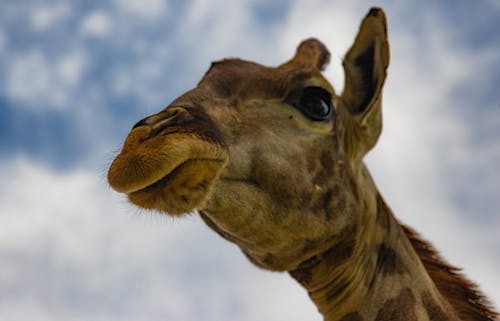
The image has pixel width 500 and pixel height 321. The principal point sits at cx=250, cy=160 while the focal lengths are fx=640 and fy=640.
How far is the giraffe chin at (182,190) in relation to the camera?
3.72m

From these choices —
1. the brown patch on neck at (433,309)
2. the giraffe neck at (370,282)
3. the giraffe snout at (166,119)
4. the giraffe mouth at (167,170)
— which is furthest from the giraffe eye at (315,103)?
the brown patch on neck at (433,309)

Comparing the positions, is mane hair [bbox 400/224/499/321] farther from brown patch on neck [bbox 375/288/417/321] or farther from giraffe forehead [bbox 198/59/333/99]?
giraffe forehead [bbox 198/59/333/99]

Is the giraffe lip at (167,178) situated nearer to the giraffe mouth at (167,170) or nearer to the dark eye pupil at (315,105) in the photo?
the giraffe mouth at (167,170)

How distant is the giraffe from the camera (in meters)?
3.74

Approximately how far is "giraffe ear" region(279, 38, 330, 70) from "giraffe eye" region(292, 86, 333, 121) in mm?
1283

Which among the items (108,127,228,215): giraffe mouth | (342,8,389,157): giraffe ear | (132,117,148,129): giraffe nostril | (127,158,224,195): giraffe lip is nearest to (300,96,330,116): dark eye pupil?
(342,8,389,157): giraffe ear

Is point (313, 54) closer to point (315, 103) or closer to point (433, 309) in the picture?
point (315, 103)

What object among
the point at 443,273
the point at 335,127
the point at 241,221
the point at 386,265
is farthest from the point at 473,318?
the point at 241,221

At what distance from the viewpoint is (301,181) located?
14.7ft

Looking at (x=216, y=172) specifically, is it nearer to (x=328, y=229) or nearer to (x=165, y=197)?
(x=165, y=197)

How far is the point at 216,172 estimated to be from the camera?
3.90 m

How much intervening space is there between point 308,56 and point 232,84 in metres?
2.12

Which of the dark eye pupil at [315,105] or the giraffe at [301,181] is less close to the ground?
the dark eye pupil at [315,105]

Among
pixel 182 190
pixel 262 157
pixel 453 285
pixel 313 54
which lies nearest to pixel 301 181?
pixel 262 157
